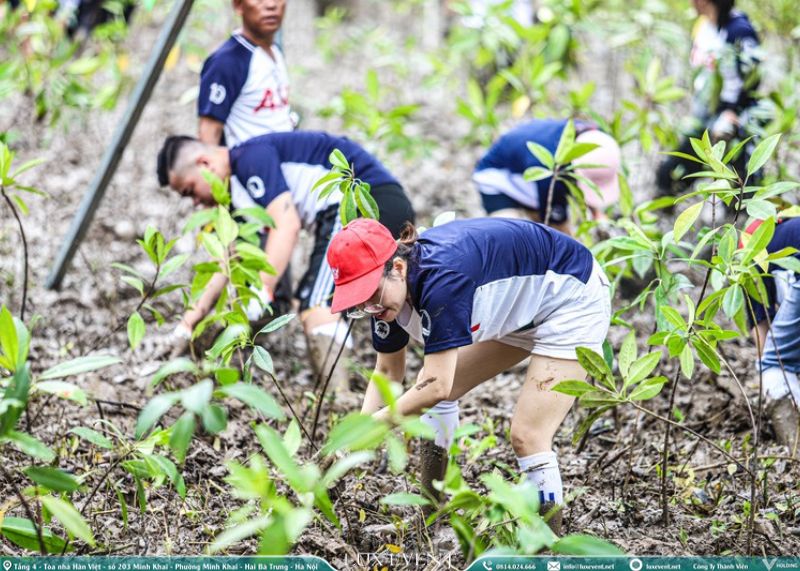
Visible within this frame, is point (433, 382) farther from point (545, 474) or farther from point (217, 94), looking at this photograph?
point (217, 94)

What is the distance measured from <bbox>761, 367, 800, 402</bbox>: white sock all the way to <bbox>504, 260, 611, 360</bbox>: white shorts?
38.7 inches

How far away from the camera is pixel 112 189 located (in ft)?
18.3

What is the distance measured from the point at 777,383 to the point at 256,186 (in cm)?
225

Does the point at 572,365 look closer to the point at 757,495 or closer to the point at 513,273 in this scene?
the point at 513,273

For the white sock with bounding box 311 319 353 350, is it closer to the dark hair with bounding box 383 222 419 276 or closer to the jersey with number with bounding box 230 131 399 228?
the jersey with number with bounding box 230 131 399 228

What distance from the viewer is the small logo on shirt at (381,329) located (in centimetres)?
275

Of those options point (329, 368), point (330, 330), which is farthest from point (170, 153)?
point (329, 368)

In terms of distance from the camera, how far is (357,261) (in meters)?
2.38

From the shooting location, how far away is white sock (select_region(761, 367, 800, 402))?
3.36m

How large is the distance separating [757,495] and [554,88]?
5398mm

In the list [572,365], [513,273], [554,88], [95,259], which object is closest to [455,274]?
[513,273]

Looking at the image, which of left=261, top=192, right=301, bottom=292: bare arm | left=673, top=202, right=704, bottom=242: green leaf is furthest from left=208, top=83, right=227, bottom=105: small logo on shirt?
left=673, top=202, right=704, bottom=242: green leaf

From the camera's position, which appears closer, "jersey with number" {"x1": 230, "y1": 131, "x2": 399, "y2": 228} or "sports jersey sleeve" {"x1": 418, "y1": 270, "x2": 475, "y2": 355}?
"sports jersey sleeve" {"x1": 418, "y1": 270, "x2": 475, "y2": 355}

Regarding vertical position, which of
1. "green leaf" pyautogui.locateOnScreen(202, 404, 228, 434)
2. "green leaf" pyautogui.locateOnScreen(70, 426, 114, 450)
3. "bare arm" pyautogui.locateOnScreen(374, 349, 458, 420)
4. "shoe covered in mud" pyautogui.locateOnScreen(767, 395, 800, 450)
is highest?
"green leaf" pyautogui.locateOnScreen(202, 404, 228, 434)
